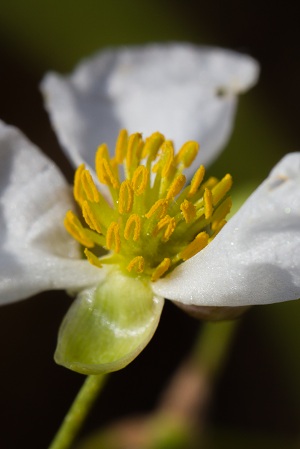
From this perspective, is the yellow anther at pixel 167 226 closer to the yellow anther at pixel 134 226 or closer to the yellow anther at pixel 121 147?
the yellow anther at pixel 134 226

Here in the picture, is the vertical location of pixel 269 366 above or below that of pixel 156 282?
below

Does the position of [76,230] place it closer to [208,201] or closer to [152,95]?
[208,201]

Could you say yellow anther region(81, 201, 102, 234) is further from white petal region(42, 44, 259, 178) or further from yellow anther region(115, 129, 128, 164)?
white petal region(42, 44, 259, 178)

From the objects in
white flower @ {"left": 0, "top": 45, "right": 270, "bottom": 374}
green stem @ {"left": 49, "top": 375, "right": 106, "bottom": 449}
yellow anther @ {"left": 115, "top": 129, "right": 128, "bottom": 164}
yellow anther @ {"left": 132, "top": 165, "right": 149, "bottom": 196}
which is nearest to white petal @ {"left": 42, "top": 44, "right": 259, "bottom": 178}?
white flower @ {"left": 0, "top": 45, "right": 270, "bottom": 374}

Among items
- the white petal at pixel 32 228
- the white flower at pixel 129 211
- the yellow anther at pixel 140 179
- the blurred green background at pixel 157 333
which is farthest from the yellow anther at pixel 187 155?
the blurred green background at pixel 157 333

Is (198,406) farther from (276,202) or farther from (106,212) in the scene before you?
(276,202)

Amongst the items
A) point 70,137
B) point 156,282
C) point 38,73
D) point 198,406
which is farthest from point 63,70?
point 156,282
